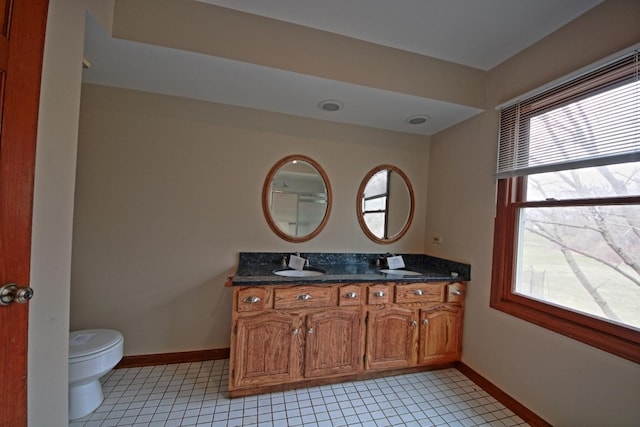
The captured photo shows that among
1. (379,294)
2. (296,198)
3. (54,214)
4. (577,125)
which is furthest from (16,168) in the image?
(577,125)

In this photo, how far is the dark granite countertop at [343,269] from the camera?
6.51 ft

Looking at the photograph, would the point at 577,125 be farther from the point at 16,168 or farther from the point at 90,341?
the point at 90,341

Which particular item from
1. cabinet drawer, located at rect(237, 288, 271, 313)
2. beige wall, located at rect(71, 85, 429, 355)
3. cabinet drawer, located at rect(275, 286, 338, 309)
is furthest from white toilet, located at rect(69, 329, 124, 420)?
cabinet drawer, located at rect(275, 286, 338, 309)

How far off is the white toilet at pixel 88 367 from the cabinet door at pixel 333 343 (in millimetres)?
1307

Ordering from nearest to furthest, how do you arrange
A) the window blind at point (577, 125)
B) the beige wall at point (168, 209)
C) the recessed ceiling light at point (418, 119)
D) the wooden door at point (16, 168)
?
the wooden door at point (16, 168) < the window blind at point (577, 125) < the beige wall at point (168, 209) < the recessed ceiling light at point (418, 119)

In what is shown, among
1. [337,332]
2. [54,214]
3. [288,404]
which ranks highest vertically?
[54,214]

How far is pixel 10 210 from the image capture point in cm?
92

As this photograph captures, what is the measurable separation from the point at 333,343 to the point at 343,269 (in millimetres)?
655

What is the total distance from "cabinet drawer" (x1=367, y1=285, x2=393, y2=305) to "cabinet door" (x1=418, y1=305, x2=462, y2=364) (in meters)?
0.35

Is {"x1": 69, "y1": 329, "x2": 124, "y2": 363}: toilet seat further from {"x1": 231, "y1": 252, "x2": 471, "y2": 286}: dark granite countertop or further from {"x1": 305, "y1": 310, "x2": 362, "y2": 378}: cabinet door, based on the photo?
{"x1": 305, "y1": 310, "x2": 362, "y2": 378}: cabinet door

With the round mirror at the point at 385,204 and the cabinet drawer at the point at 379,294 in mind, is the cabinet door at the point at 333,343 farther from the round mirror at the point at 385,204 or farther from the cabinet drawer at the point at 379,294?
the round mirror at the point at 385,204

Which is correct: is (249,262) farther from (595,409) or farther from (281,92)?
(595,409)

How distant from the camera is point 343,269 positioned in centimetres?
249

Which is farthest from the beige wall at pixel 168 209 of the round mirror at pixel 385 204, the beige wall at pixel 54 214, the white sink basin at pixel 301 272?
the beige wall at pixel 54 214
